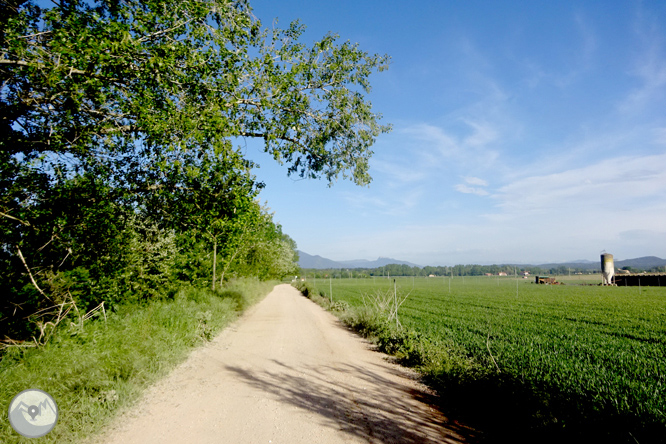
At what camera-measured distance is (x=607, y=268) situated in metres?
70.9

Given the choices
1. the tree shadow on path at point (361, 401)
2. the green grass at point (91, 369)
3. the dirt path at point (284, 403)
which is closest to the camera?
the green grass at point (91, 369)

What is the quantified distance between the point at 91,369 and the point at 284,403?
2.90 metres

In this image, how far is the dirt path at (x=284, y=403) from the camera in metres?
4.89

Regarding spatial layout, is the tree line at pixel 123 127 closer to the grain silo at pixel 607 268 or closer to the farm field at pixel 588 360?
the farm field at pixel 588 360

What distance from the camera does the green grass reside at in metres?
4.57

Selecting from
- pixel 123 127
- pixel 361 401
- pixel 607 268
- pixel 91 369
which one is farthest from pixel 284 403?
pixel 607 268

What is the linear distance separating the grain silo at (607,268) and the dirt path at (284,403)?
77277 millimetres

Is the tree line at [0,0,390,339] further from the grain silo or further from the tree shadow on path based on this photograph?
the grain silo

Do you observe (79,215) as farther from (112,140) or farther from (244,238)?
(244,238)

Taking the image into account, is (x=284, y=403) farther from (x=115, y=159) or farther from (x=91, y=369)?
(x=115, y=159)

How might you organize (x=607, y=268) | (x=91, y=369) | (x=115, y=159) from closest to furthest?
(x=91, y=369) → (x=115, y=159) → (x=607, y=268)

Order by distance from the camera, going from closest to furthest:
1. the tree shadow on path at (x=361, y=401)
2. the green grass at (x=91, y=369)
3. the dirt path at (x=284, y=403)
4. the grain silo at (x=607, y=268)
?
the green grass at (x=91, y=369) → the dirt path at (x=284, y=403) → the tree shadow on path at (x=361, y=401) → the grain silo at (x=607, y=268)

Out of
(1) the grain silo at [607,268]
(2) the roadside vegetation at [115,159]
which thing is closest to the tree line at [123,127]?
(2) the roadside vegetation at [115,159]

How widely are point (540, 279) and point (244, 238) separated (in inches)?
2947
